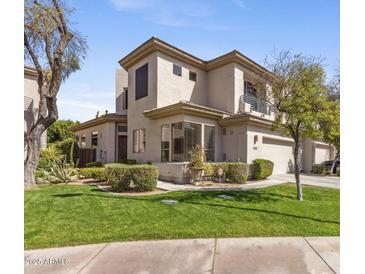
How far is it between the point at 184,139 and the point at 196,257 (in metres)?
9.06

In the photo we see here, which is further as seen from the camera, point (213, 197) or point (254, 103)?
point (254, 103)

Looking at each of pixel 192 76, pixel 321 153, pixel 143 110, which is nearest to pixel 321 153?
pixel 321 153

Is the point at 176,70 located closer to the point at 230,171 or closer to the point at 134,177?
the point at 230,171

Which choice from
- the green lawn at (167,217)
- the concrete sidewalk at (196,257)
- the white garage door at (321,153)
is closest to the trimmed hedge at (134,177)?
the green lawn at (167,217)

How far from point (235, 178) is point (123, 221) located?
25.3ft

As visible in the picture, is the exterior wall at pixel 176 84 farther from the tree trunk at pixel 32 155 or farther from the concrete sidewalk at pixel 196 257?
the concrete sidewalk at pixel 196 257

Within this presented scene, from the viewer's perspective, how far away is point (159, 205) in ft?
24.3

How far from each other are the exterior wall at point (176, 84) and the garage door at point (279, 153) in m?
5.21

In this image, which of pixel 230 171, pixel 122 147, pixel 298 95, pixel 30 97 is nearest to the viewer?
pixel 298 95

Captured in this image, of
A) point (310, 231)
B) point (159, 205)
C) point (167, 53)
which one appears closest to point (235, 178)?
point (159, 205)

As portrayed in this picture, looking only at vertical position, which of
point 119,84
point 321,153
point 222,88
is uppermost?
point 119,84

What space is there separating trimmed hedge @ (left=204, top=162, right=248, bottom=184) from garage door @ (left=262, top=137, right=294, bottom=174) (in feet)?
A: 12.5

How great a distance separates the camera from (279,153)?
1723cm
